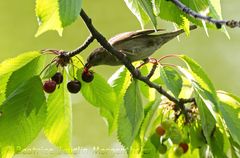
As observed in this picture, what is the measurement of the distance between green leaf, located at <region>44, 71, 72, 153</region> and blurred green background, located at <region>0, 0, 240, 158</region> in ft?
1.77

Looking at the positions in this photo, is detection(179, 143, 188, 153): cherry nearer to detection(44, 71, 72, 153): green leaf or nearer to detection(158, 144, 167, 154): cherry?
Answer: detection(158, 144, 167, 154): cherry

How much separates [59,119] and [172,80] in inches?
7.4

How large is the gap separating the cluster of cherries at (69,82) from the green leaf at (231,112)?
0.24m

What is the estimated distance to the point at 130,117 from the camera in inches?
35.9

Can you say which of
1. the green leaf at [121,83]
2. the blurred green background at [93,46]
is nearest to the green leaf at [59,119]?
the green leaf at [121,83]

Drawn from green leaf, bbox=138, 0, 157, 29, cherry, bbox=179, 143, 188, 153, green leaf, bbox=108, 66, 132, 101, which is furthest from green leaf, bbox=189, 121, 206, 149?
green leaf, bbox=138, 0, 157, 29

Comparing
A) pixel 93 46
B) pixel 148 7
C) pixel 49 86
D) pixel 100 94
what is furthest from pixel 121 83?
pixel 93 46

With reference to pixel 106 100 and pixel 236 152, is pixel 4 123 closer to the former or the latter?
pixel 106 100

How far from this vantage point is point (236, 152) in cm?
105

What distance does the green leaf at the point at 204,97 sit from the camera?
0.95 metres

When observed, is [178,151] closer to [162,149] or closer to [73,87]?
[162,149]

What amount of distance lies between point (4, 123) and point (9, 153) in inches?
2.7

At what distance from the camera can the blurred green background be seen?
161cm

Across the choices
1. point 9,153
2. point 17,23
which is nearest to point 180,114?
point 9,153
